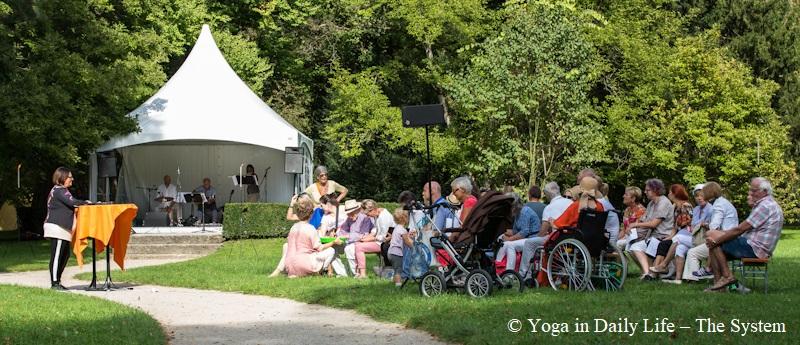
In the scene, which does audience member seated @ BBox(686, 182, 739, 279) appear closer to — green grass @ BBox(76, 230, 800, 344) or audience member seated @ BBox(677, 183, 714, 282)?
audience member seated @ BBox(677, 183, 714, 282)

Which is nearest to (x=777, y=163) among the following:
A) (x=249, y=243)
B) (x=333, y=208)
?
(x=249, y=243)

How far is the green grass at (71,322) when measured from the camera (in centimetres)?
827

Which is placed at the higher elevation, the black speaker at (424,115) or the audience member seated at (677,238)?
the black speaker at (424,115)

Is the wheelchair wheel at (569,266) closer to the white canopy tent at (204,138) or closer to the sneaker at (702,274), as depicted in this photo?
the sneaker at (702,274)

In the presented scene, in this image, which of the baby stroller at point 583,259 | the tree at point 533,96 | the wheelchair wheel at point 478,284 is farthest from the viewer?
the tree at point 533,96

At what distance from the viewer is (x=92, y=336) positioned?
838cm

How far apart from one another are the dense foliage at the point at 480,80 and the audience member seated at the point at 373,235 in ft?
32.0

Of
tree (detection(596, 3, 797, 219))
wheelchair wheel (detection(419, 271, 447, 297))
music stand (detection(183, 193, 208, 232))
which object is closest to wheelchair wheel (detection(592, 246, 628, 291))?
wheelchair wheel (detection(419, 271, 447, 297))

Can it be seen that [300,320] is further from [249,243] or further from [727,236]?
[249,243]

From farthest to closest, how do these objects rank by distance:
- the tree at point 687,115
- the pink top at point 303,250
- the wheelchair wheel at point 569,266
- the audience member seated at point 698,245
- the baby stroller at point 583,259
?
the tree at point 687,115
the pink top at point 303,250
the audience member seated at point 698,245
the baby stroller at point 583,259
the wheelchair wheel at point 569,266

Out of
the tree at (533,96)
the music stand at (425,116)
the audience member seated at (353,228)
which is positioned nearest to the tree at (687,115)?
the tree at (533,96)

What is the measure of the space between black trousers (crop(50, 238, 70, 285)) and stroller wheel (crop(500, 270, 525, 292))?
535 centimetres

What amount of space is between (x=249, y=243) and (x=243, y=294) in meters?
10.8

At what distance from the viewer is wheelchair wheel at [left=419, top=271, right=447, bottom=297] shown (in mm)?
10805
